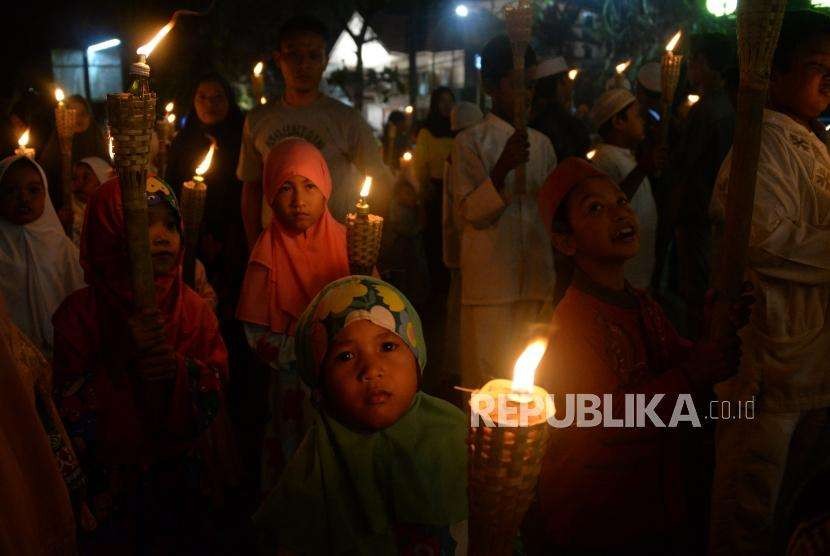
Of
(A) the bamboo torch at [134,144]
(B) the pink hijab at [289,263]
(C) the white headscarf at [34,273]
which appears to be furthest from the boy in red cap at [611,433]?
(C) the white headscarf at [34,273]

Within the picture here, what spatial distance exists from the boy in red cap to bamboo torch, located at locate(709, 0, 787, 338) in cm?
35

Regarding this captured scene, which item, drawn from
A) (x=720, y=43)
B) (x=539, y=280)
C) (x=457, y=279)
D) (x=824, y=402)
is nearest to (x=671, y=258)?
(x=720, y=43)

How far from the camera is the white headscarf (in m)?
4.37

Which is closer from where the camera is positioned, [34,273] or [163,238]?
[163,238]

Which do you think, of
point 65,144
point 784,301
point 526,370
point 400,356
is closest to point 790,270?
point 784,301

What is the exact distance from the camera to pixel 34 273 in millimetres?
4480

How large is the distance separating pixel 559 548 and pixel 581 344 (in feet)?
2.35

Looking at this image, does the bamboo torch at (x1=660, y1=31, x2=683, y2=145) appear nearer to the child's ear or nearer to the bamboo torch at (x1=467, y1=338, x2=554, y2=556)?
the child's ear

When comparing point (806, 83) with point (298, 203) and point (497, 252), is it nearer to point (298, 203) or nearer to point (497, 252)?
point (497, 252)

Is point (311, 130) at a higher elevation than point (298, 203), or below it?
higher

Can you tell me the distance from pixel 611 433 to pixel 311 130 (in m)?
3.09

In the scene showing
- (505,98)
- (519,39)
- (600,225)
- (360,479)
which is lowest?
(360,479)

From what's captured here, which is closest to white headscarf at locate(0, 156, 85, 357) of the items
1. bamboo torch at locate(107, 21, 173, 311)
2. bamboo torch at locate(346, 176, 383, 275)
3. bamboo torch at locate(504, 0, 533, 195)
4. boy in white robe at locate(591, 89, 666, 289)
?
bamboo torch at locate(346, 176, 383, 275)

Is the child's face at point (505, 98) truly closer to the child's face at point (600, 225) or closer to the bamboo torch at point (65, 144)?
the child's face at point (600, 225)
